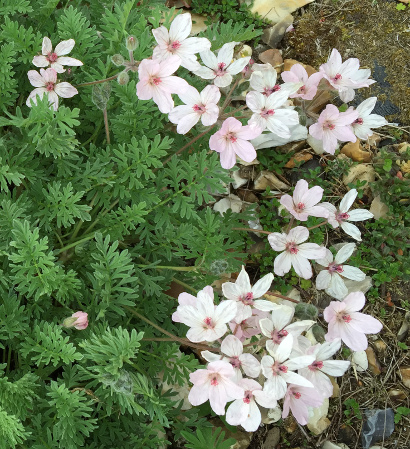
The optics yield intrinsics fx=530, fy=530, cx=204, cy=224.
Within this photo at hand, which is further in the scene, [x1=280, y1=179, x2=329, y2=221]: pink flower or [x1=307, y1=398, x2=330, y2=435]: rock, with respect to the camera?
[x1=307, y1=398, x2=330, y2=435]: rock

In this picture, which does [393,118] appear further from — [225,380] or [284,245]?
[225,380]

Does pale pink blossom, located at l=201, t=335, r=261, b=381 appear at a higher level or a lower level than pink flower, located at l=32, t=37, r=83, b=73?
lower

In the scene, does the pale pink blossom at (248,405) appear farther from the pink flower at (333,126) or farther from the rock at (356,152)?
the rock at (356,152)

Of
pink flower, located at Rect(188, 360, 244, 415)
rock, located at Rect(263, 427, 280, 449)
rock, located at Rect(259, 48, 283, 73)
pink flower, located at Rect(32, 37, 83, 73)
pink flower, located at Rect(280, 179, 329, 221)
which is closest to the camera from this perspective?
pink flower, located at Rect(188, 360, 244, 415)

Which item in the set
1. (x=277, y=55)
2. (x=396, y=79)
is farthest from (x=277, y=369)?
(x=396, y=79)

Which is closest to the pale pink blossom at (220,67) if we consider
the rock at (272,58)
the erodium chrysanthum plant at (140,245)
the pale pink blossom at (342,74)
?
the erodium chrysanthum plant at (140,245)

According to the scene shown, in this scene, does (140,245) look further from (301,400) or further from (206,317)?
(301,400)

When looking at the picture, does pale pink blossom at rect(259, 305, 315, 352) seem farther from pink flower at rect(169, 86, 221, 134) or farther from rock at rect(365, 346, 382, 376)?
rock at rect(365, 346, 382, 376)

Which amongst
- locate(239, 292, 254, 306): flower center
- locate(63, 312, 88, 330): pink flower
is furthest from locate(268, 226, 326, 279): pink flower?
locate(63, 312, 88, 330): pink flower
